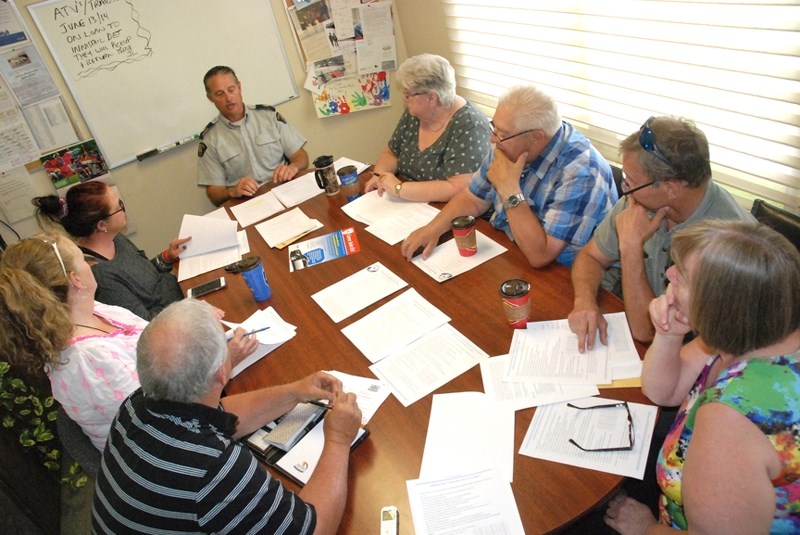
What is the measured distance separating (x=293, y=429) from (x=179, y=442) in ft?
1.03

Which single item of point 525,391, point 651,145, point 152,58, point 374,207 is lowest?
point 525,391

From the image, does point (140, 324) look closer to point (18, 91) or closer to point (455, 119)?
point (455, 119)

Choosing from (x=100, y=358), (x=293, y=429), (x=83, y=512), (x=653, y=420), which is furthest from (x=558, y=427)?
(x=83, y=512)

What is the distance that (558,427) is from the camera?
122 cm

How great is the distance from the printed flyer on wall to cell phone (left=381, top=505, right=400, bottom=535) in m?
1.12

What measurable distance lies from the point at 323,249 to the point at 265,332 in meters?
0.50

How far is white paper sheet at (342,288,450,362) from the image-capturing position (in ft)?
5.16

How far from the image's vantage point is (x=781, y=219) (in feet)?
4.88

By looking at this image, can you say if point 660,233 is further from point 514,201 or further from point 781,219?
point 514,201

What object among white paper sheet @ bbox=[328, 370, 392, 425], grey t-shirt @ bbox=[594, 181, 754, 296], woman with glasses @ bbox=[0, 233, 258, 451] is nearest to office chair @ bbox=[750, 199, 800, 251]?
grey t-shirt @ bbox=[594, 181, 754, 296]

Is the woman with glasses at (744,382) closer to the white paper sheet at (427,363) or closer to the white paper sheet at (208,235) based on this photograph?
the white paper sheet at (427,363)

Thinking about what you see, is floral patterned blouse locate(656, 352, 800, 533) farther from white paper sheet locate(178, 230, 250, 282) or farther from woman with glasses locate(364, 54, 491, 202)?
white paper sheet locate(178, 230, 250, 282)

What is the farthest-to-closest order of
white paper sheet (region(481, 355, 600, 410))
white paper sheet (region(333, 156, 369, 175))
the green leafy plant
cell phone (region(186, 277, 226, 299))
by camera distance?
white paper sheet (region(333, 156, 369, 175)) → the green leafy plant → cell phone (region(186, 277, 226, 299)) → white paper sheet (region(481, 355, 600, 410))

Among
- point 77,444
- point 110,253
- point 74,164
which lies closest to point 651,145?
point 77,444
